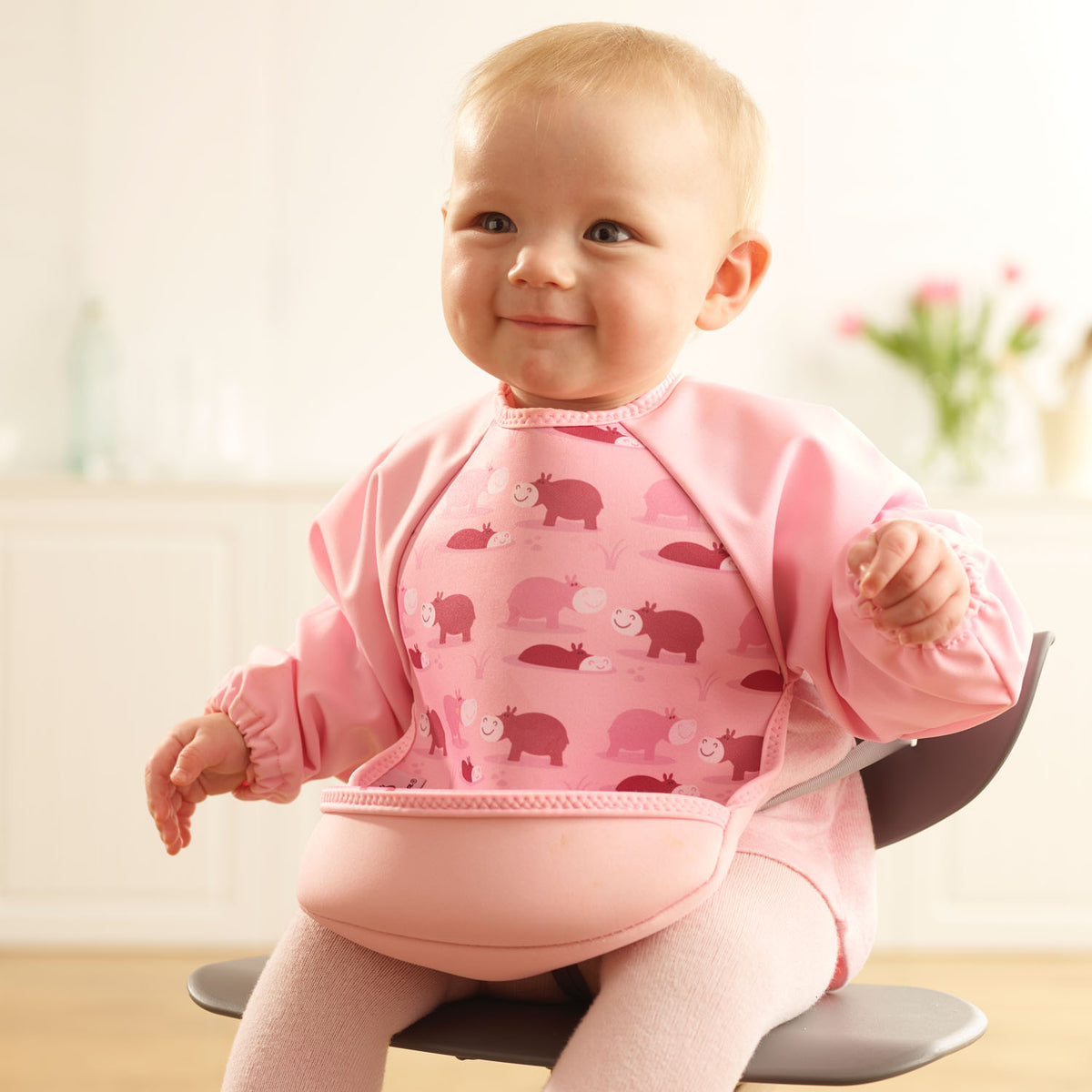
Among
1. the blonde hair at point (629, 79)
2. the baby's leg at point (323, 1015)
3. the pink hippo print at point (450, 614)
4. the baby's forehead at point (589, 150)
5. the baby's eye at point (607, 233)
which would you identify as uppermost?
the blonde hair at point (629, 79)

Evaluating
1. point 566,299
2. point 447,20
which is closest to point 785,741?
point 566,299

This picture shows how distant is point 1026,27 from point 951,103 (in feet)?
0.72

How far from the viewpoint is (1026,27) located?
2.86m

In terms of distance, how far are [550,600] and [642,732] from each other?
0.09 meters

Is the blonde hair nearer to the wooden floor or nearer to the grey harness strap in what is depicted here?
the grey harness strap

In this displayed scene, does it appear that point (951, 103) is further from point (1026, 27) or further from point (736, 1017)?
point (736, 1017)

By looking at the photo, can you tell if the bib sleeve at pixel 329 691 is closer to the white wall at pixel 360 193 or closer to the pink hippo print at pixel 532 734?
the pink hippo print at pixel 532 734

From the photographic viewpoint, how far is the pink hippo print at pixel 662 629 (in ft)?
2.46

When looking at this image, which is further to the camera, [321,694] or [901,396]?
[901,396]

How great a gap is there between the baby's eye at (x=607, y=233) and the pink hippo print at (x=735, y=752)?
0.90 ft

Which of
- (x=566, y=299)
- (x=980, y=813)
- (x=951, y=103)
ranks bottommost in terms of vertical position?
(x=980, y=813)

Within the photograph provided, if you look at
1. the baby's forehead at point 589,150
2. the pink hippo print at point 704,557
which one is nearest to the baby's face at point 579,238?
the baby's forehead at point 589,150

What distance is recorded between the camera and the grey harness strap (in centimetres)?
78

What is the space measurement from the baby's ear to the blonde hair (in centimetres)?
1
